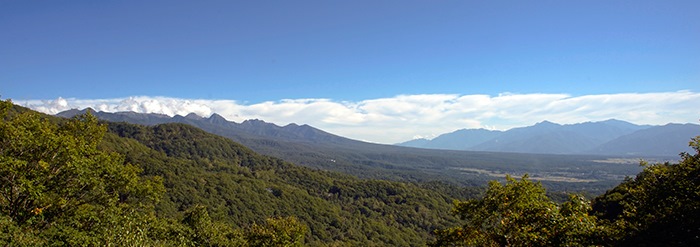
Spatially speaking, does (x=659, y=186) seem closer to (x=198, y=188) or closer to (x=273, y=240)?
(x=273, y=240)

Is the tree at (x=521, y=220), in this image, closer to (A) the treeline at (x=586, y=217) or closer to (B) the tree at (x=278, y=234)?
(A) the treeline at (x=586, y=217)

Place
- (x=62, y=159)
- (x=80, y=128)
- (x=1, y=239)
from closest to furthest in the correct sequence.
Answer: (x=1, y=239) < (x=62, y=159) < (x=80, y=128)

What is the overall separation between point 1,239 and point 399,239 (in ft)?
429

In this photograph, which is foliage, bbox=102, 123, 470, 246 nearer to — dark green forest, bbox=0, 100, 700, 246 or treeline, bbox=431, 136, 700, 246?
dark green forest, bbox=0, 100, 700, 246

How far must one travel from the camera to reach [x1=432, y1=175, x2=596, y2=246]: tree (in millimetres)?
12641

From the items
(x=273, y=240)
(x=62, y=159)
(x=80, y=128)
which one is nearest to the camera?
(x=62, y=159)

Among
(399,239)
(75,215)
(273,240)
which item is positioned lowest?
(399,239)

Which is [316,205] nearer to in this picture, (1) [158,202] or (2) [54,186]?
(1) [158,202]

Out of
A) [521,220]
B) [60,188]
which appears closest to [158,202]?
[60,188]

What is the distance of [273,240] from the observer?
33.3 m

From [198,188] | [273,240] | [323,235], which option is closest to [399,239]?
[323,235]

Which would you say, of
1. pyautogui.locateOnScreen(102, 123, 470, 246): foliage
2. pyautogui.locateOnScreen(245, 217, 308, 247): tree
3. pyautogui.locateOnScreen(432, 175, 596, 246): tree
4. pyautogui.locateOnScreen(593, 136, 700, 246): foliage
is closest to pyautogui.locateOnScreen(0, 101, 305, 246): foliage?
pyautogui.locateOnScreen(245, 217, 308, 247): tree

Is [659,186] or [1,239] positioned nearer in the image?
[659,186]

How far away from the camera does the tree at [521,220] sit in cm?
1264
